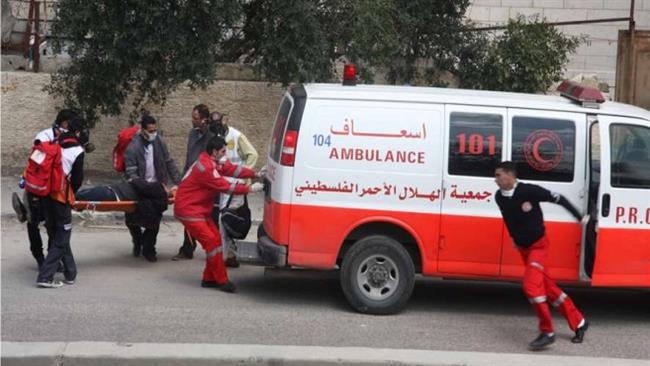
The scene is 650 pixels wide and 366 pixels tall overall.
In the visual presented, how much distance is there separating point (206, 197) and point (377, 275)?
1889 mm

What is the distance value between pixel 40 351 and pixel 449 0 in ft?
32.3

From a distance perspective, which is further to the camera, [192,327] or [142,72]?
[142,72]

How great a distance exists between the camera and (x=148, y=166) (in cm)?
1049

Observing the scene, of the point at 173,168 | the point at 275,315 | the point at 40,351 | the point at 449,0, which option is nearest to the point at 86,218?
the point at 173,168

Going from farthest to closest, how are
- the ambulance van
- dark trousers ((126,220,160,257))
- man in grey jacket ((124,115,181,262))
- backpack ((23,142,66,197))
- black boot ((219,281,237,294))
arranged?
dark trousers ((126,220,160,257))
man in grey jacket ((124,115,181,262))
black boot ((219,281,237,294))
backpack ((23,142,66,197))
the ambulance van

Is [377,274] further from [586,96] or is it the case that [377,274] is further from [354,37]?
[354,37]

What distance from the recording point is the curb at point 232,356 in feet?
22.7

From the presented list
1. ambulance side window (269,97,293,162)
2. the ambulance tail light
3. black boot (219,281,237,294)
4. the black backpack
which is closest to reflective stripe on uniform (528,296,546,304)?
the ambulance tail light

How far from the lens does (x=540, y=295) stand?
7.71m

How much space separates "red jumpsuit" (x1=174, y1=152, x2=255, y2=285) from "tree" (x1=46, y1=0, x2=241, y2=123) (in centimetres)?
365

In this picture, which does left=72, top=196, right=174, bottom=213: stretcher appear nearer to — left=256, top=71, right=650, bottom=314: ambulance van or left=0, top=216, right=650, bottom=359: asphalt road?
left=0, top=216, right=650, bottom=359: asphalt road

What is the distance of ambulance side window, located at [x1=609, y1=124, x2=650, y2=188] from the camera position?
8297mm

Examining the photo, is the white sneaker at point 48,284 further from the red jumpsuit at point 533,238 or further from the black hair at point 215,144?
the red jumpsuit at point 533,238

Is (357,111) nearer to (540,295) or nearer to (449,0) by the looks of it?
(540,295)
